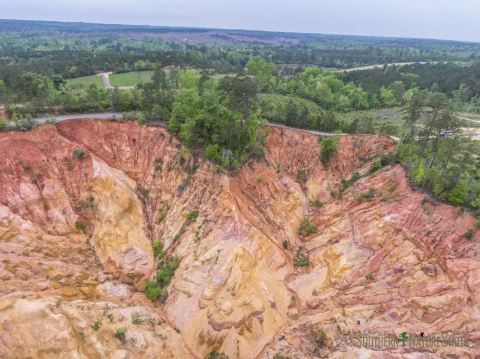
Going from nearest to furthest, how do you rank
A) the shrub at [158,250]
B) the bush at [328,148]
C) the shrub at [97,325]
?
the shrub at [97,325] < the shrub at [158,250] < the bush at [328,148]

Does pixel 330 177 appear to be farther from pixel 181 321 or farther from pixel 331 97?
pixel 331 97

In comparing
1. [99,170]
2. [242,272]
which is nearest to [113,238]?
[99,170]

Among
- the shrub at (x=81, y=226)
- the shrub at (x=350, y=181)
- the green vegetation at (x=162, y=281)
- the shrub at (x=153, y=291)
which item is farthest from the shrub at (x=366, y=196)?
the shrub at (x=81, y=226)

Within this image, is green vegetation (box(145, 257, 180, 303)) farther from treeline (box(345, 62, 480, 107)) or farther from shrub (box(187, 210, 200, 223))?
treeline (box(345, 62, 480, 107))

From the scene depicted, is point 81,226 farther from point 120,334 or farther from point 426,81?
point 426,81

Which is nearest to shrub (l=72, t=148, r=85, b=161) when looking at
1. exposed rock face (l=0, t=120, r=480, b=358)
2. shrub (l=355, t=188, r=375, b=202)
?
exposed rock face (l=0, t=120, r=480, b=358)

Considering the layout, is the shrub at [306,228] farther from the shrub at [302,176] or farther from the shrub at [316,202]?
the shrub at [302,176]
